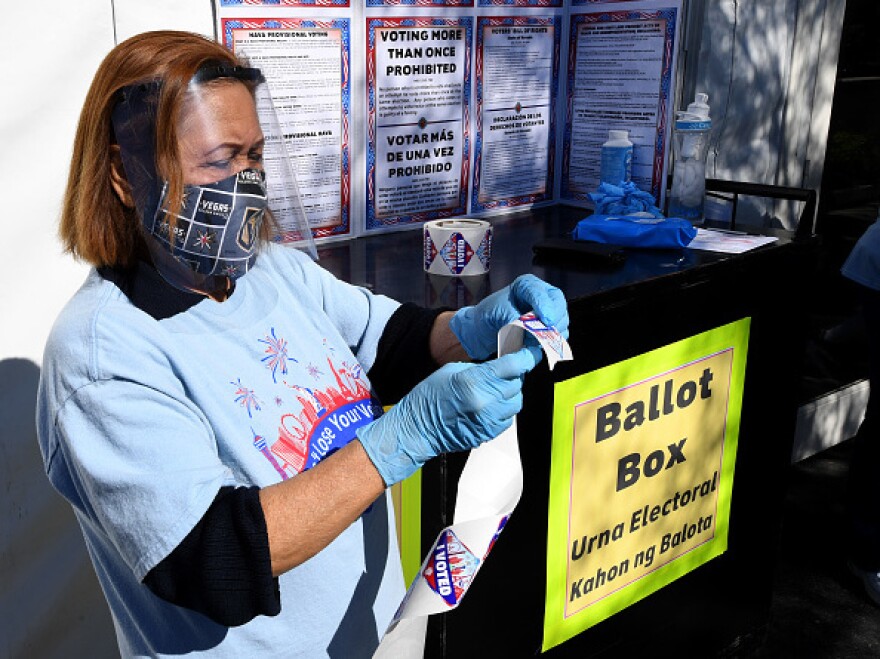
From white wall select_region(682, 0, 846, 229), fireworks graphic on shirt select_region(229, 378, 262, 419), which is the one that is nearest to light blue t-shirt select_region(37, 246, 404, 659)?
fireworks graphic on shirt select_region(229, 378, 262, 419)

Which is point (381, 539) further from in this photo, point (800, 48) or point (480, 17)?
point (800, 48)

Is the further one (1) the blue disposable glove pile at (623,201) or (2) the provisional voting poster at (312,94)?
(1) the blue disposable glove pile at (623,201)

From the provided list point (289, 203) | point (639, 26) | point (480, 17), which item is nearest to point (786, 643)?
point (639, 26)

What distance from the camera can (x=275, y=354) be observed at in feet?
4.59

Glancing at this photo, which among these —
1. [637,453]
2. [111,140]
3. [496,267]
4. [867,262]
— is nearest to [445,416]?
[111,140]

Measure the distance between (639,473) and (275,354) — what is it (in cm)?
137

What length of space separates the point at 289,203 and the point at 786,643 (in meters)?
2.44

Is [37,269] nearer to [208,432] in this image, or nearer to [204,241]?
[204,241]

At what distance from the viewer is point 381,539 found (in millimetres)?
1609

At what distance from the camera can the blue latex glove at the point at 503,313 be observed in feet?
5.57

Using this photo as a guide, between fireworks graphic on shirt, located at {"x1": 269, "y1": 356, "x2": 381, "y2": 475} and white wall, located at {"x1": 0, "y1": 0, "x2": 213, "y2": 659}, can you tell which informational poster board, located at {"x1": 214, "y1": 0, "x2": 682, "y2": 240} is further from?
fireworks graphic on shirt, located at {"x1": 269, "y1": 356, "x2": 381, "y2": 475}

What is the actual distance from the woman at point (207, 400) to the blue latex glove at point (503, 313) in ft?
0.64

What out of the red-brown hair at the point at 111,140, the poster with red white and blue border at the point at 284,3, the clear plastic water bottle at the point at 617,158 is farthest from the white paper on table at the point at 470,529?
the clear plastic water bottle at the point at 617,158

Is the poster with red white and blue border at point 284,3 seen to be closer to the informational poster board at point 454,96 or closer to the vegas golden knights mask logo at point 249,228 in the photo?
the informational poster board at point 454,96
